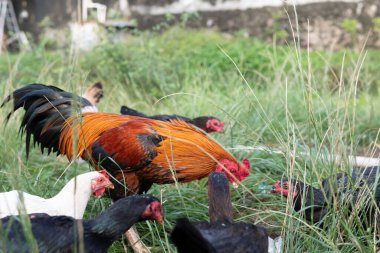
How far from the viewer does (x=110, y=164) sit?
350 centimetres

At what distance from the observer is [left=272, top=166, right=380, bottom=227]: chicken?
9.86 ft

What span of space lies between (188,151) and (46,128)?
1.12 metres

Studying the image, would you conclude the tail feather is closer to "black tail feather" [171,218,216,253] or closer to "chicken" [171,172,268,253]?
"chicken" [171,172,268,253]

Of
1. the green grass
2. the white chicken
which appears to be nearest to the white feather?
the white chicken

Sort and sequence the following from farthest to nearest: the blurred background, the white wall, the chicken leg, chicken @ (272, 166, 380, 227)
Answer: the white wall
the blurred background
the chicken leg
chicken @ (272, 166, 380, 227)

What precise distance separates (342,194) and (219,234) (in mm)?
864

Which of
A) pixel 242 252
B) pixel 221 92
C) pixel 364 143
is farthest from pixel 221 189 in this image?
pixel 221 92

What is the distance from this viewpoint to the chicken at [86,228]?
2449 millimetres

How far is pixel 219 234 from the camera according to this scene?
99.4 inches

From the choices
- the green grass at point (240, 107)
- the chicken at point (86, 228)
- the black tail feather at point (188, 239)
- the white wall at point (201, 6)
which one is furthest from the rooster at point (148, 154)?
the white wall at point (201, 6)

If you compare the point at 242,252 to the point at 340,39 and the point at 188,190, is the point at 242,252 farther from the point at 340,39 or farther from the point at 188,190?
the point at 340,39

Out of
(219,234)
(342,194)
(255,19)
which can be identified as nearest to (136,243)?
(219,234)

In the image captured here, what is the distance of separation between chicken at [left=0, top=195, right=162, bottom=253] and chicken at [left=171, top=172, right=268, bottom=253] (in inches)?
11.4

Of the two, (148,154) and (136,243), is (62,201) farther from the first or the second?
(148,154)
